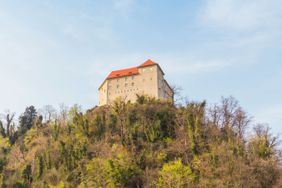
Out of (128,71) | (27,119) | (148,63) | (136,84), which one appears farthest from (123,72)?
(27,119)

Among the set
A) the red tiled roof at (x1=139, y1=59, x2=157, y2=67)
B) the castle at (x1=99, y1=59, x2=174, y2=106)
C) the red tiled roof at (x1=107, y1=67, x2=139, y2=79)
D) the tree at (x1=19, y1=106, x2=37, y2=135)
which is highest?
the red tiled roof at (x1=139, y1=59, x2=157, y2=67)

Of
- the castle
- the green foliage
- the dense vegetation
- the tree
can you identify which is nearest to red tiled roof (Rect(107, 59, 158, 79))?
the castle

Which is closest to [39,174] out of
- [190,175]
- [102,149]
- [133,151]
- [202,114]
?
[102,149]

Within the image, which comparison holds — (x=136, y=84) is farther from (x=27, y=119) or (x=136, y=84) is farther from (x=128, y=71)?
(x=27, y=119)

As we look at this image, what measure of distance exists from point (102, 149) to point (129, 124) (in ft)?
17.7

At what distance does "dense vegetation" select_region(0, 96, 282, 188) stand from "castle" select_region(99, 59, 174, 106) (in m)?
7.77

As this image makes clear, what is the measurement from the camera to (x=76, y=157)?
34000 millimetres

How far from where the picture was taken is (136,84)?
2119 inches

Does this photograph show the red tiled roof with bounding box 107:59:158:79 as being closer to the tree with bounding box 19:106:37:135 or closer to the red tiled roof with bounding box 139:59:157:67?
the red tiled roof with bounding box 139:59:157:67

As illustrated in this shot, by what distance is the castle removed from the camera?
52.6 metres

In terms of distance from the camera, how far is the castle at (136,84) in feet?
173

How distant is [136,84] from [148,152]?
21.9 meters

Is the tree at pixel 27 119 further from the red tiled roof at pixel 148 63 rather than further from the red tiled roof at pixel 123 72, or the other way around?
the red tiled roof at pixel 148 63

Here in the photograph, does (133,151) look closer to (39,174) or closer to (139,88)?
(39,174)
